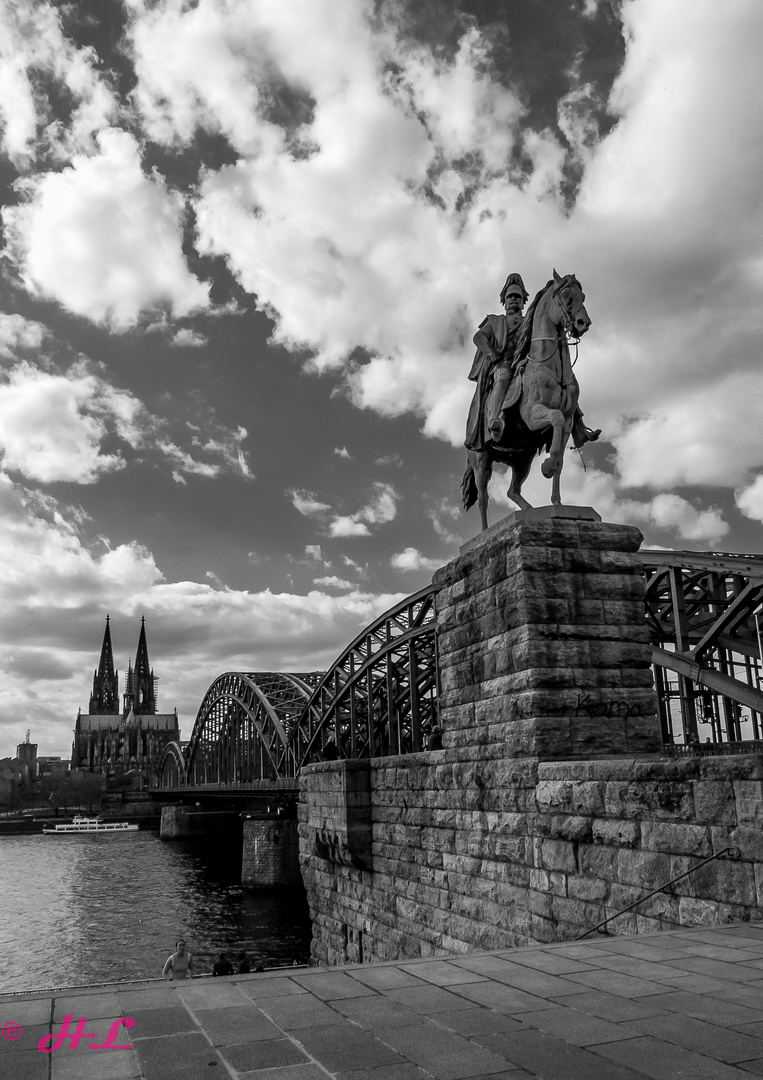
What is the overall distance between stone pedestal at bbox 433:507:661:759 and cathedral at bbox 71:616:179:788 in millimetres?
160458

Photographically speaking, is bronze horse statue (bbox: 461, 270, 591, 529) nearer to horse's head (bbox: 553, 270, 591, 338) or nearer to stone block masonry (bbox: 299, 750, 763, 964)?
horse's head (bbox: 553, 270, 591, 338)

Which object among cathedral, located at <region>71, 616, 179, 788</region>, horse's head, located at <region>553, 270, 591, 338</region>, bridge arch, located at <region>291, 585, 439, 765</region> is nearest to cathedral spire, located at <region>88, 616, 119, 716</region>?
cathedral, located at <region>71, 616, 179, 788</region>

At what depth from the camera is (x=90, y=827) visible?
10594cm

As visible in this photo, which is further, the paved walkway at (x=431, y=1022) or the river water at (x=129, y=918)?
the river water at (x=129, y=918)

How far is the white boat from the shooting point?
4156 inches

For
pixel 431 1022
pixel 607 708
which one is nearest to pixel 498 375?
pixel 607 708

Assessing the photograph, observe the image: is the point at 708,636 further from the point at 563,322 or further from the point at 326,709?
the point at 326,709

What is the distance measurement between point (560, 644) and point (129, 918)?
39.0 meters

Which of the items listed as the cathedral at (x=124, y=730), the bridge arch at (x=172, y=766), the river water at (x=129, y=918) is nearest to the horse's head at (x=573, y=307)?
the river water at (x=129, y=918)

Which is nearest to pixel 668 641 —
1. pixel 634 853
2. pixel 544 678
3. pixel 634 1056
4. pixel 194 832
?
pixel 544 678

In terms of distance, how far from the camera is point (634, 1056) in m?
3.75

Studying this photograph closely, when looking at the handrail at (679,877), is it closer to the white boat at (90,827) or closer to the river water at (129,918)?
the river water at (129,918)

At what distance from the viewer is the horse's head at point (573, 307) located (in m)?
12.1

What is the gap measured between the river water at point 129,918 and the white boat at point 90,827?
3300 centimetres
